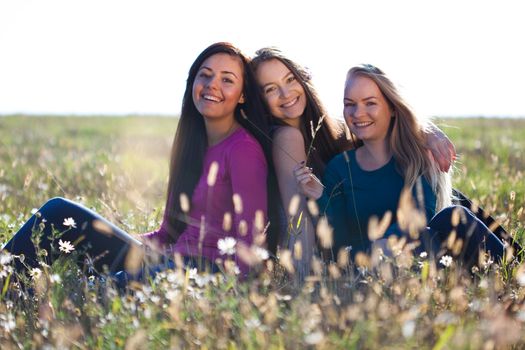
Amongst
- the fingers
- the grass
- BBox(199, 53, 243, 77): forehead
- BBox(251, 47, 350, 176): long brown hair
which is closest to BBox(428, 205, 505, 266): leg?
the grass

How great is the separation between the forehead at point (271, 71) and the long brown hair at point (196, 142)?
9 cm

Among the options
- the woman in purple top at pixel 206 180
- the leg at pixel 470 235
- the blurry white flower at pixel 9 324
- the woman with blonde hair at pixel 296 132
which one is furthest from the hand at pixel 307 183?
the blurry white flower at pixel 9 324

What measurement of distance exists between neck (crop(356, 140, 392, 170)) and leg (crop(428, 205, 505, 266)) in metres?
0.73

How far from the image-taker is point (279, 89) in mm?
5039

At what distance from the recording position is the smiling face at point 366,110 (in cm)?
499

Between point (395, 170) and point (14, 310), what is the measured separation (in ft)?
8.22

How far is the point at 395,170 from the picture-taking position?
498 centimetres

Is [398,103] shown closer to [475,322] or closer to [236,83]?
[236,83]

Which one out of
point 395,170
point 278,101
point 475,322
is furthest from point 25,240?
point 475,322

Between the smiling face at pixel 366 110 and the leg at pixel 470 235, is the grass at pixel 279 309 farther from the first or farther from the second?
the smiling face at pixel 366 110

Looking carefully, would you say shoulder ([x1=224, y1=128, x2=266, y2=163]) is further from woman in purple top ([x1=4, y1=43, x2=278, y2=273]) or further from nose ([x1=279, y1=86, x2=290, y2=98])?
nose ([x1=279, y1=86, x2=290, y2=98])

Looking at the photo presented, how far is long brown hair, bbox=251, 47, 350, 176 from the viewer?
5055 mm

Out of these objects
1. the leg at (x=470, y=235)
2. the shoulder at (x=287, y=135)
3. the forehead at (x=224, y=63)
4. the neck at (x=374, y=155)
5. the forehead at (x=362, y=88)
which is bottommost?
the leg at (x=470, y=235)

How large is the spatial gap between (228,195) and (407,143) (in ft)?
4.02
